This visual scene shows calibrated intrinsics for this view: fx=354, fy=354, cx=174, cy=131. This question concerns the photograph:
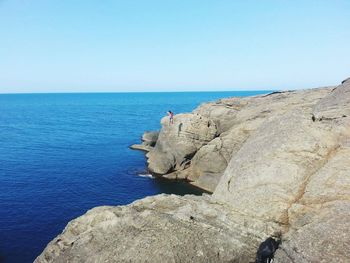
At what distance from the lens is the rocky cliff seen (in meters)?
16.2

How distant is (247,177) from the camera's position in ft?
67.4

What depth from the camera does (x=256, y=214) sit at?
19.3 m

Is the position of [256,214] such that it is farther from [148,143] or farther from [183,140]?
[148,143]

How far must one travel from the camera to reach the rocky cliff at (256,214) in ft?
53.3

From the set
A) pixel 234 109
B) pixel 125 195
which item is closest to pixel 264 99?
pixel 234 109

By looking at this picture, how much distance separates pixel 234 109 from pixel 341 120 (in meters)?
32.8

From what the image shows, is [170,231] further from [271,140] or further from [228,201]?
[271,140]

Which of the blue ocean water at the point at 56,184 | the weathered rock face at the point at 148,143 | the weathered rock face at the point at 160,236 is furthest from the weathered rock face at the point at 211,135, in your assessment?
the weathered rock face at the point at 160,236

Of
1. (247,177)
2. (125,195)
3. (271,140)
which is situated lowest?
(125,195)

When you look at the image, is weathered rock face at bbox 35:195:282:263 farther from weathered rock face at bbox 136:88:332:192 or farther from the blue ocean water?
→ weathered rock face at bbox 136:88:332:192

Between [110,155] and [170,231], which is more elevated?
[170,231]

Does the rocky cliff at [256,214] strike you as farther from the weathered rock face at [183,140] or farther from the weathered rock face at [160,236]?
the weathered rock face at [183,140]

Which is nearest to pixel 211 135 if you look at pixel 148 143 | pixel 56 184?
pixel 56 184

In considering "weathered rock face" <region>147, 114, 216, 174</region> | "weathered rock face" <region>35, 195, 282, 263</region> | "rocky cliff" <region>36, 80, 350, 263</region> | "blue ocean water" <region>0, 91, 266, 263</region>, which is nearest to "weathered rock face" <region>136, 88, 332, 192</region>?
"weathered rock face" <region>147, 114, 216, 174</region>
